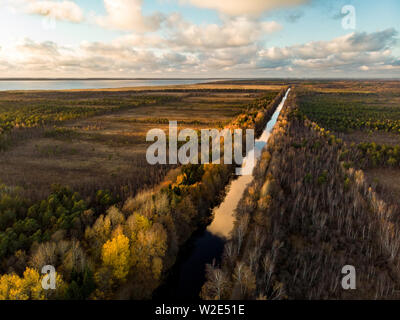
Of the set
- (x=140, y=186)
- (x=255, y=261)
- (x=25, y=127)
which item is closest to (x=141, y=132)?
(x=25, y=127)

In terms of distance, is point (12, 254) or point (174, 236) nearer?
point (12, 254)

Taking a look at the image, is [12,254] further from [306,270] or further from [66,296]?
[306,270]

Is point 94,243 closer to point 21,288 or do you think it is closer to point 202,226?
point 21,288

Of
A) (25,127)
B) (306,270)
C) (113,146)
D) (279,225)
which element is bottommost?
(306,270)

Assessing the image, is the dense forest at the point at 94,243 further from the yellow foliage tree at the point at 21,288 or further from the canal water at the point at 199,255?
the canal water at the point at 199,255

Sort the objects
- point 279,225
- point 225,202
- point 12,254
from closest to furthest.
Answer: point 12,254
point 279,225
point 225,202

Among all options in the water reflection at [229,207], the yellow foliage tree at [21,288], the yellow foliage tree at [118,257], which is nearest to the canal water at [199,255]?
the water reflection at [229,207]

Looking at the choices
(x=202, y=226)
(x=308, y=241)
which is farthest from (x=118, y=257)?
(x=308, y=241)
